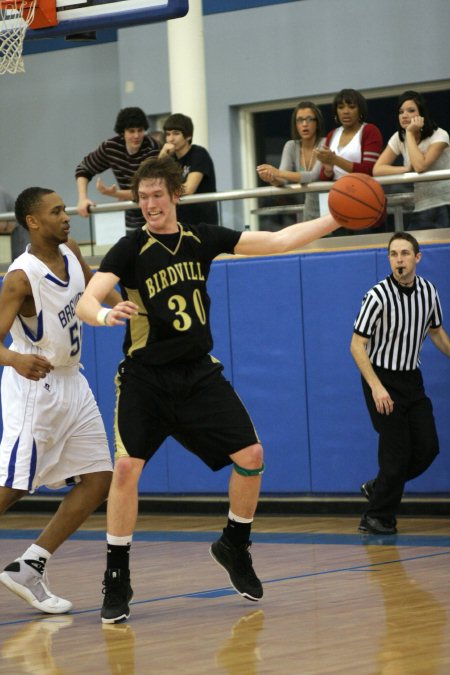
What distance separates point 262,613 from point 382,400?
2.97 meters

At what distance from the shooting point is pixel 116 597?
19.6 ft

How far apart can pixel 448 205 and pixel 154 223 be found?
3.70 m

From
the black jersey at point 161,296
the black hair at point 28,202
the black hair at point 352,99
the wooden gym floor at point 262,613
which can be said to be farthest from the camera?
the black hair at point 352,99

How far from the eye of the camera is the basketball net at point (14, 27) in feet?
28.9

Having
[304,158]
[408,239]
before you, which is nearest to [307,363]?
[304,158]

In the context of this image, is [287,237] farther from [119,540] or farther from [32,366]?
[119,540]

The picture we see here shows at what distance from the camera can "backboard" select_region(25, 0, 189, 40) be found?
837 centimetres

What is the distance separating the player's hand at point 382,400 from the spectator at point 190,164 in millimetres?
2044

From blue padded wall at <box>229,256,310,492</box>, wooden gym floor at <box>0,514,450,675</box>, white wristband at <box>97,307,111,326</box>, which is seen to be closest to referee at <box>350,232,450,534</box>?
wooden gym floor at <box>0,514,450,675</box>

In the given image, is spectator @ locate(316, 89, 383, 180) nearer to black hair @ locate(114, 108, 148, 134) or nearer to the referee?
the referee

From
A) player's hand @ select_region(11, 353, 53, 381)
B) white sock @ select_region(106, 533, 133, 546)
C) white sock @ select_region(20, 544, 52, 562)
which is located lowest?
white sock @ select_region(20, 544, 52, 562)

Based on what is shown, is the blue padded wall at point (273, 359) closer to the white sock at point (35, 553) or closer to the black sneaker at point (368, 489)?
the black sneaker at point (368, 489)

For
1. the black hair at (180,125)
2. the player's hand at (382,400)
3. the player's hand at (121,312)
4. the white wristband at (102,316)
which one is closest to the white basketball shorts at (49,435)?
the white wristband at (102,316)

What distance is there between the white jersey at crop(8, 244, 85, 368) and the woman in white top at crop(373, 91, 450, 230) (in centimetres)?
348
